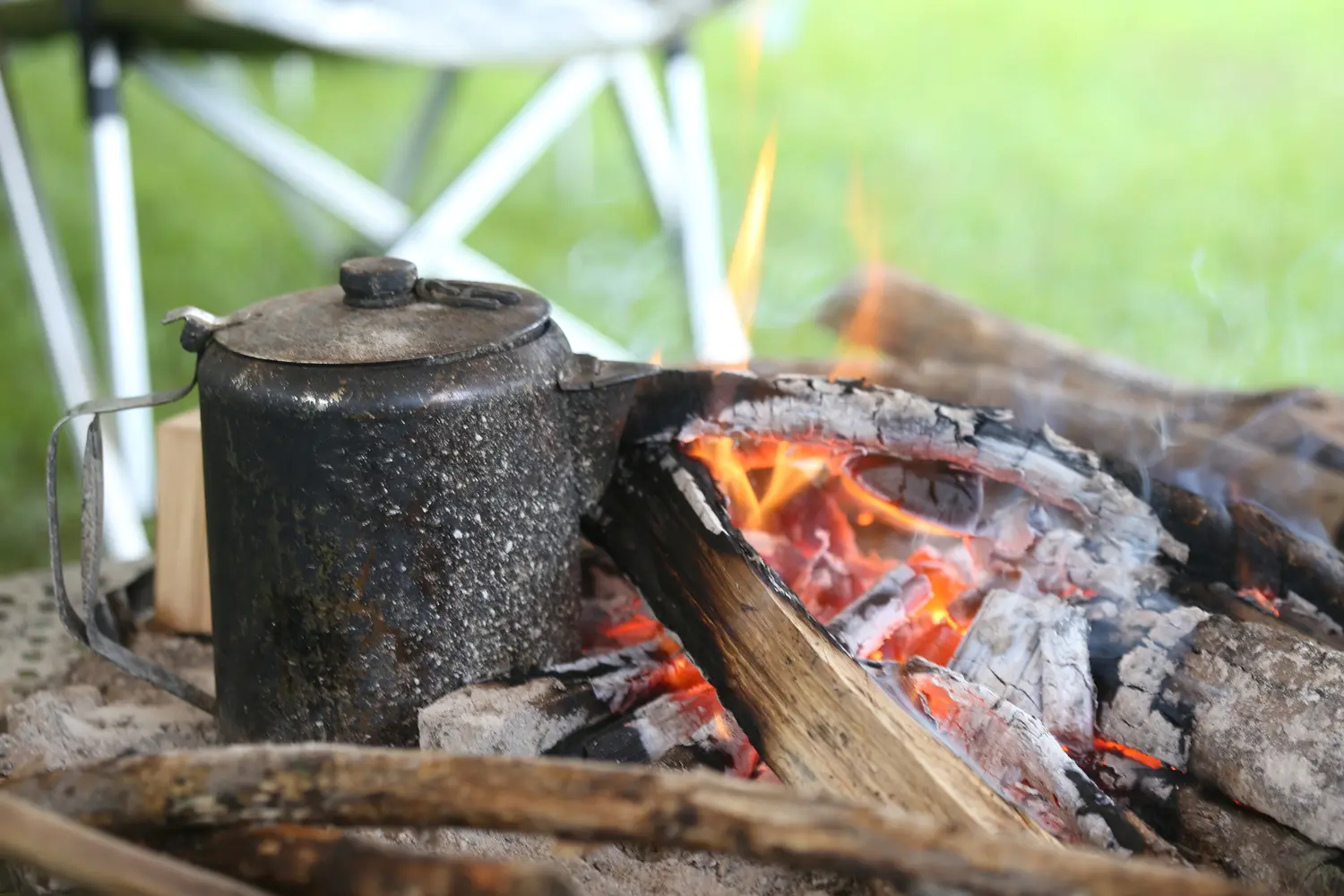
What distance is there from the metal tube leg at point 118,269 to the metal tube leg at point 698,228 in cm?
131

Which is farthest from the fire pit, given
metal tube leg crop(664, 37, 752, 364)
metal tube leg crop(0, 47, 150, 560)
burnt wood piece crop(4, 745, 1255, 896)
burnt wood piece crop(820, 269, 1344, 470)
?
metal tube leg crop(664, 37, 752, 364)

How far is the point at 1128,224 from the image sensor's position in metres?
4.68

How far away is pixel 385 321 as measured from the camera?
121cm

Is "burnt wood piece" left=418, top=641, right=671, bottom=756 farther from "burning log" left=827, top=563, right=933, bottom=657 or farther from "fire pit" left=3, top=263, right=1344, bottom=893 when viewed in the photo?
"burning log" left=827, top=563, right=933, bottom=657

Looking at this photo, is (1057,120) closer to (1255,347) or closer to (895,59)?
(895,59)

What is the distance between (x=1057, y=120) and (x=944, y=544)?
191 inches

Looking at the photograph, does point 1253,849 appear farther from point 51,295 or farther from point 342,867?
point 51,295

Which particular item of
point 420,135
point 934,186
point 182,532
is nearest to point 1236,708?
point 182,532

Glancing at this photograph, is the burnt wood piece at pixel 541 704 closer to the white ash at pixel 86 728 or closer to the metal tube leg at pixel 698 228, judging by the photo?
the white ash at pixel 86 728

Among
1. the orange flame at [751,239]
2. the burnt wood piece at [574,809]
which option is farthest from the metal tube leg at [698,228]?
the burnt wood piece at [574,809]

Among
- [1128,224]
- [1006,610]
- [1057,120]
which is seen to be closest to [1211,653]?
[1006,610]

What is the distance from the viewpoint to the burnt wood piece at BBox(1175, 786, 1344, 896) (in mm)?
1101

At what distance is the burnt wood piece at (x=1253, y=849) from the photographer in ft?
3.61

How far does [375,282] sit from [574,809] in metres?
0.63
